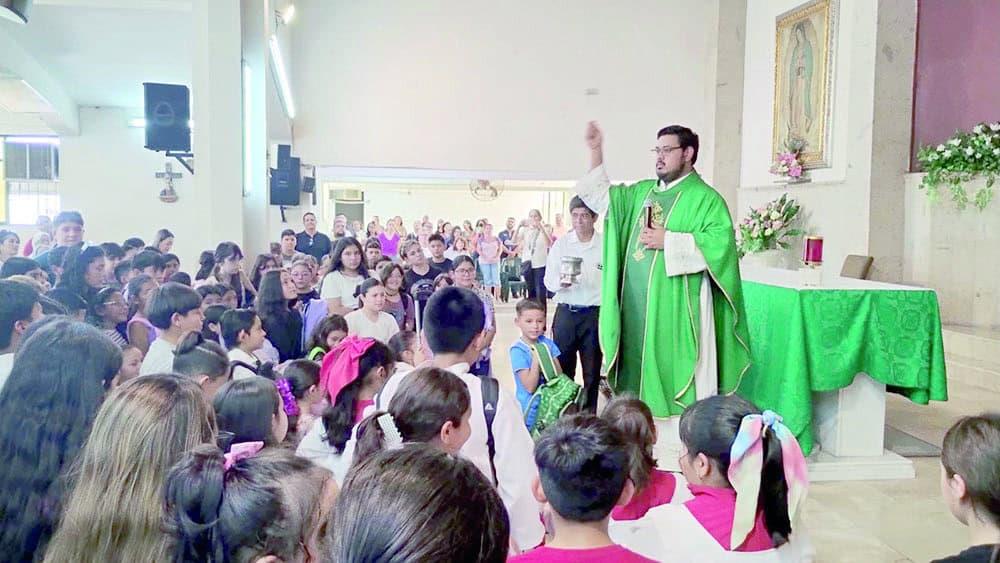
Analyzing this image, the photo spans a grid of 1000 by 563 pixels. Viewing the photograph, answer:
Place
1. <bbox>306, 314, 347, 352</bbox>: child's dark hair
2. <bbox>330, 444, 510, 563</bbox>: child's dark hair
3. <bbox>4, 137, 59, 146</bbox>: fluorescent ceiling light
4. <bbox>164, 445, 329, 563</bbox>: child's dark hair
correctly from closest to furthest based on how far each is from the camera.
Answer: <bbox>330, 444, 510, 563</bbox>: child's dark hair → <bbox>164, 445, 329, 563</bbox>: child's dark hair → <bbox>306, 314, 347, 352</bbox>: child's dark hair → <bbox>4, 137, 59, 146</bbox>: fluorescent ceiling light

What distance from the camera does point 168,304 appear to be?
10.4ft

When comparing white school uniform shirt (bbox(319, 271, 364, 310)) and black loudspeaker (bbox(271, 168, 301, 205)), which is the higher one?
black loudspeaker (bbox(271, 168, 301, 205))

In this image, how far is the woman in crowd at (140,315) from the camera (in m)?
3.70

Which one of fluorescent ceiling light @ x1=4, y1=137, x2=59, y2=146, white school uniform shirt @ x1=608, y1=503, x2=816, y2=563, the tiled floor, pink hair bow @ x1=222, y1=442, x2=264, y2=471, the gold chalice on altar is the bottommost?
the tiled floor

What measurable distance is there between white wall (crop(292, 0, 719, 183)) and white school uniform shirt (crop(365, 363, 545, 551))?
9630 millimetres

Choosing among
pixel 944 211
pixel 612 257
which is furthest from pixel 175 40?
pixel 944 211

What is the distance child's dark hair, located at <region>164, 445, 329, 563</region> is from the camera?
1.22 meters

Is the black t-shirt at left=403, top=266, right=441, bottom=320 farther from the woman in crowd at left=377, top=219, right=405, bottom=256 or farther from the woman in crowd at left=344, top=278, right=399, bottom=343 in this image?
the woman in crowd at left=377, top=219, right=405, bottom=256

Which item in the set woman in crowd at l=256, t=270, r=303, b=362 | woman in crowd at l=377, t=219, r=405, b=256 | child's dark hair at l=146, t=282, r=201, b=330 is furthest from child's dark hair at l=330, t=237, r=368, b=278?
woman in crowd at l=377, t=219, r=405, b=256

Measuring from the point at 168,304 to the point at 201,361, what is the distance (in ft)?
2.50

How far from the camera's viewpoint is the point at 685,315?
3.96 m

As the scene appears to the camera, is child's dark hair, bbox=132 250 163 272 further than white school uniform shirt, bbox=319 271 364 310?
No

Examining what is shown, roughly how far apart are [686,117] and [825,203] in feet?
14.0

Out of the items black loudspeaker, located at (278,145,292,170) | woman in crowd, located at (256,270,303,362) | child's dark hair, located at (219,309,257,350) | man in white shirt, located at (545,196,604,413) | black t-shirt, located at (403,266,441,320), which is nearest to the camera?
child's dark hair, located at (219,309,257,350)
